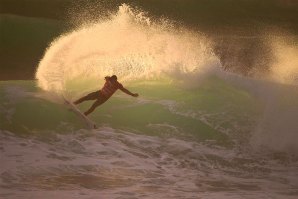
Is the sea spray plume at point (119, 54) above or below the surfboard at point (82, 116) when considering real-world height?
above

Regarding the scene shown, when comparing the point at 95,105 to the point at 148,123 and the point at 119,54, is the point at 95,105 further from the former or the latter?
the point at 119,54

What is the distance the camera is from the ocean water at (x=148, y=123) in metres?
3.90

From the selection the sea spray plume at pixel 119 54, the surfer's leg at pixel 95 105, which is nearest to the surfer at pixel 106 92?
the surfer's leg at pixel 95 105

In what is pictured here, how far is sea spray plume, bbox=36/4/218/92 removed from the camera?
238 inches

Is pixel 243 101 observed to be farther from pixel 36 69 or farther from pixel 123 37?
pixel 36 69

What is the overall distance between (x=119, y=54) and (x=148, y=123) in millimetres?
1553

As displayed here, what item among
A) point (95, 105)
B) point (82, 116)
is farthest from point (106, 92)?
point (82, 116)

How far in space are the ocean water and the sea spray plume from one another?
0.06 ft

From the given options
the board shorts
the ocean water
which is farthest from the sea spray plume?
the board shorts

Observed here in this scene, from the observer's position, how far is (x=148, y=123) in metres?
5.33

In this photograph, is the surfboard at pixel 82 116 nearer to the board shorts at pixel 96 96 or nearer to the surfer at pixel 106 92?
the surfer at pixel 106 92

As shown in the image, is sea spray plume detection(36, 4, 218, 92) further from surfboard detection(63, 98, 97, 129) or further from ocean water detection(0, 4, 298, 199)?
surfboard detection(63, 98, 97, 129)

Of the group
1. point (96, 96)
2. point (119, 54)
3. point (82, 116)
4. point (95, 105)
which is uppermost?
point (119, 54)

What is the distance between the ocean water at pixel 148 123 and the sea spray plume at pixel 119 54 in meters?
0.02
